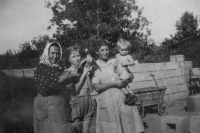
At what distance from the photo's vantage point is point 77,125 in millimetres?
2865

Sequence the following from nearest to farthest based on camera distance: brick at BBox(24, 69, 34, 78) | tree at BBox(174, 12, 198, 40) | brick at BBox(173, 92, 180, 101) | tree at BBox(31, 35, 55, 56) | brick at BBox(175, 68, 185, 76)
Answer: brick at BBox(24, 69, 34, 78), tree at BBox(31, 35, 55, 56), brick at BBox(173, 92, 180, 101), brick at BBox(175, 68, 185, 76), tree at BBox(174, 12, 198, 40)

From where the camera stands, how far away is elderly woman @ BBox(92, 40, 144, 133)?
7.95ft

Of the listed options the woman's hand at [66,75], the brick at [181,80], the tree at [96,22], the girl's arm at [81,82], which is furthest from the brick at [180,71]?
the woman's hand at [66,75]

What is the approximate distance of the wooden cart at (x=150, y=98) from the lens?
665cm

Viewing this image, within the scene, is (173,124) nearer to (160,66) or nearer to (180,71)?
(160,66)

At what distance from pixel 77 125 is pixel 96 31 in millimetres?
3551

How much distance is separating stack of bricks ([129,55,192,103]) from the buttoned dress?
4.96 m

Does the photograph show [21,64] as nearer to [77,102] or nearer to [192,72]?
[77,102]

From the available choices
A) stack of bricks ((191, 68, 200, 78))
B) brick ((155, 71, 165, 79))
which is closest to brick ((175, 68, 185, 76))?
brick ((155, 71, 165, 79))

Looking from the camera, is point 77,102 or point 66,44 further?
point 66,44

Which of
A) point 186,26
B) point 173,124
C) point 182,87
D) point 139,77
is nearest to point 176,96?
point 182,87

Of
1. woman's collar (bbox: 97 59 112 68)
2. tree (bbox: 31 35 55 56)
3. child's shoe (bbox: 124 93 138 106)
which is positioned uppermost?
tree (bbox: 31 35 55 56)

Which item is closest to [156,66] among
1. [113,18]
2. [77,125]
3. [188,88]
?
[188,88]

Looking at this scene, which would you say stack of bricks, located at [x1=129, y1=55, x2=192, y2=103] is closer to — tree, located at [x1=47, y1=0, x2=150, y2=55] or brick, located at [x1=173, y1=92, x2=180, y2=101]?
brick, located at [x1=173, y1=92, x2=180, y2=101]
